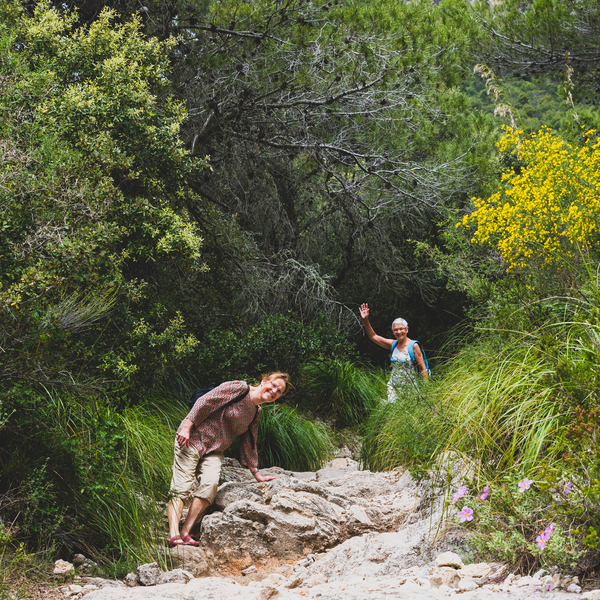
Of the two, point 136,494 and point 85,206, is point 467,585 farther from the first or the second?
point 85,206

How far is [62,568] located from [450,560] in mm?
2111

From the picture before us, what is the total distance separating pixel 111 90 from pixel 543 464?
15.8 feet

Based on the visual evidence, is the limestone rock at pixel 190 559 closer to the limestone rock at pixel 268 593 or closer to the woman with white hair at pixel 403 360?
the limestone rock at pixel 268 593

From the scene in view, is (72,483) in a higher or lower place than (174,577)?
higher

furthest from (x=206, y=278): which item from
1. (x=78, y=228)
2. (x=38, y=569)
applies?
(x=38, y=569)

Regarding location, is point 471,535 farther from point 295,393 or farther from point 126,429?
point 295,393

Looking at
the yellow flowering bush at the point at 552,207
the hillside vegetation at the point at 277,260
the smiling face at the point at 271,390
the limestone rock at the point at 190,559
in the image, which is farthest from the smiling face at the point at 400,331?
the limestone rock at the point at 190,559

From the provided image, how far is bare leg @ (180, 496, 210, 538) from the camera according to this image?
171 inches

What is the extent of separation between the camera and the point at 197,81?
794 centimetres

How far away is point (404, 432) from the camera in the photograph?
513 cm

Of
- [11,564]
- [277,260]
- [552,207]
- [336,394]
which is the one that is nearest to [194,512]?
[11,564]

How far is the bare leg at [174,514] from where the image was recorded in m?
4.21

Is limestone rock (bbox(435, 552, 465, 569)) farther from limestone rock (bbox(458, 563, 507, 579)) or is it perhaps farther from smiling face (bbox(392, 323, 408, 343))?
smiling face (bbox(392, 323, 408, 343))

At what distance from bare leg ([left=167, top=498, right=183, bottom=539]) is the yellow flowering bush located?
12.7ft
